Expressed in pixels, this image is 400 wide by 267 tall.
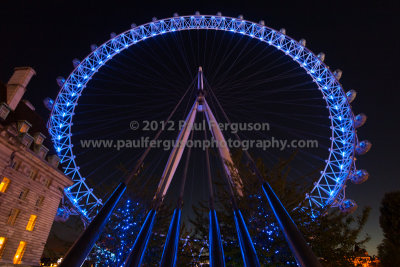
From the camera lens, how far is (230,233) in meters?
11.2

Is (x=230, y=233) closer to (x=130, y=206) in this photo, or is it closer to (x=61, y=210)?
(x=130, y=206)

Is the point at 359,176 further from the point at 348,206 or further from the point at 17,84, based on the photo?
the point at 17,84

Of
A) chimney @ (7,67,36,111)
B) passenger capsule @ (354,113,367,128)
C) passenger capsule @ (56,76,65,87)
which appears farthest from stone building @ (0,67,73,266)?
passenger capsule @ (354,113,367,128)

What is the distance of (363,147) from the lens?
2088 cm

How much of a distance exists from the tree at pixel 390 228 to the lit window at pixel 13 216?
27.4 metres

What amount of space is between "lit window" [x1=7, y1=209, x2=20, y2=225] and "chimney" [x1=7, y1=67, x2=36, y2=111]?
795 cm

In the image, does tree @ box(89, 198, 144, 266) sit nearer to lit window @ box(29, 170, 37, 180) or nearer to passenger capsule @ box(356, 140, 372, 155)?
lit window @ box(29, 170, 37, 180)

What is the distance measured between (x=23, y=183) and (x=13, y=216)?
244cm

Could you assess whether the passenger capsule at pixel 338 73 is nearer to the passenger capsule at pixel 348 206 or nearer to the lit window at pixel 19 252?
the passenger capsule at pixel 348 206

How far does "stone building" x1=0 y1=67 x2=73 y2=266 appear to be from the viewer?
18.6m

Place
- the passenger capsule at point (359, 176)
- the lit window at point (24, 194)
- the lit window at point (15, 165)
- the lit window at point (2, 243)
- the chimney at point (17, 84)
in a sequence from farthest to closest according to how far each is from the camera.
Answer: the chimney at point (17, 84)
the passenger capsule at point (359, 176)
the lit window at point (24, 194)
the lit window at point (15, 165)
the lit window at point (2, 243)

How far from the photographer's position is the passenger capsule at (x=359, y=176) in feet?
66.9

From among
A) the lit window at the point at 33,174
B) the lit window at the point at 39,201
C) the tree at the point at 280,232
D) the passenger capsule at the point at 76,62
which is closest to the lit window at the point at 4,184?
the lit window at the point at 33,174

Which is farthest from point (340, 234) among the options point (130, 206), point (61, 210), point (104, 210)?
point (61, 210)
